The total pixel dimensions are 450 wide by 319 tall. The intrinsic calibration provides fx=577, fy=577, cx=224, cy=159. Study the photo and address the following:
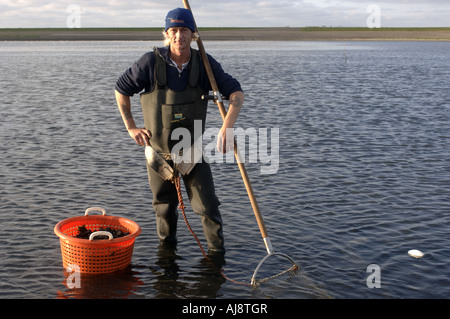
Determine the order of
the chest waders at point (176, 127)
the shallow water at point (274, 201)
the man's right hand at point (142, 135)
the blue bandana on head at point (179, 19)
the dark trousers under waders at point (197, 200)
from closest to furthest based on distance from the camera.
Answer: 1. the blue bandana on head at point (179, 19)
2. the chest waders at point (176, 127)
3. the man's right hand at point (142, 135)
4. the shallow water at point (274, 201)
5. the dark trousers under waders at point (197, 200)

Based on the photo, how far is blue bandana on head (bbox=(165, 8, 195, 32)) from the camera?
19.1ft

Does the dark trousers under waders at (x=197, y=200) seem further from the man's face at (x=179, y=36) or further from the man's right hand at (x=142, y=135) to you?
the man's face at (x=179, y=36)

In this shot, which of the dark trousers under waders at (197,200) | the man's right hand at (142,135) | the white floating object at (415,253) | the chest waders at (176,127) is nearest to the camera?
the chest waders at (176,127)

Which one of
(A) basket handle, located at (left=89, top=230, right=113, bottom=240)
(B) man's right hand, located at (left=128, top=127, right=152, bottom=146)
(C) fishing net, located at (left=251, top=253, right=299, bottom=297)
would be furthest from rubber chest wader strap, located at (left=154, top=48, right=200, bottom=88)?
(C) fishing net, located at (left=251, top=253, right=299, bottom=297)

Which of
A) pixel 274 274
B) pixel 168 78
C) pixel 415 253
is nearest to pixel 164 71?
pixel 168 78

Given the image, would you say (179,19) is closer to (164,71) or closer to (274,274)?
(164,71)

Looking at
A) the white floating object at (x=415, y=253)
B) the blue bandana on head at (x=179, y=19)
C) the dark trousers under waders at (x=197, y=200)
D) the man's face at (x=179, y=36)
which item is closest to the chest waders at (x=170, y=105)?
the man's face at (x=179, y=36)

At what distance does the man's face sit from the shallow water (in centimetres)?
254

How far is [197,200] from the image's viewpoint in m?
6.49

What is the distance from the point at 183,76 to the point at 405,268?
341 cm

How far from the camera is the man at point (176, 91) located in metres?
5.95

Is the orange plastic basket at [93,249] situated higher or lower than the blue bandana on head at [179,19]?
lower
